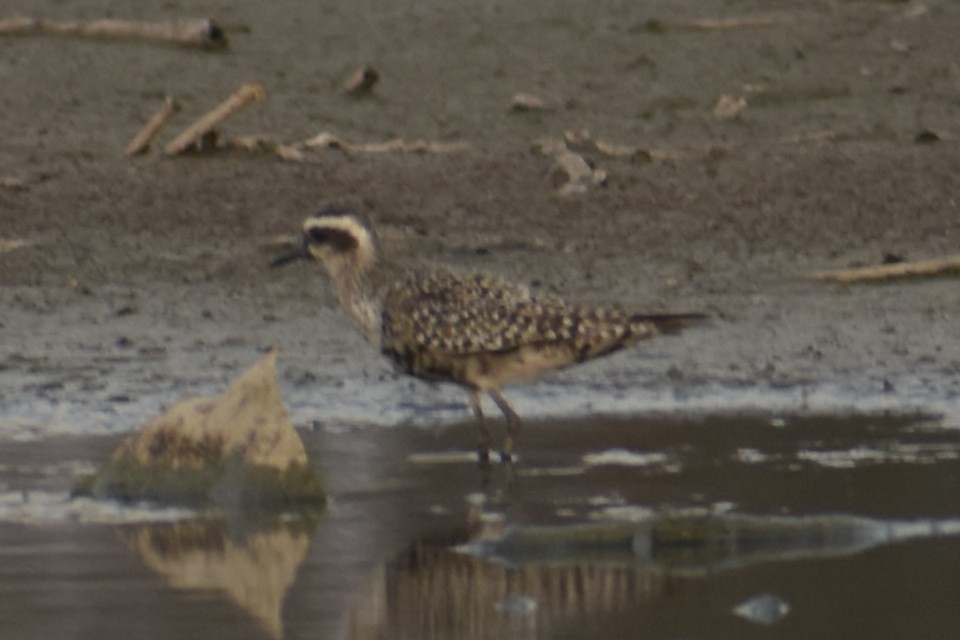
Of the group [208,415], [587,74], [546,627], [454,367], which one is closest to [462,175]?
[587,74]

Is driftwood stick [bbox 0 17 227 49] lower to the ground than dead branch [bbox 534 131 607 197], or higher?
higher

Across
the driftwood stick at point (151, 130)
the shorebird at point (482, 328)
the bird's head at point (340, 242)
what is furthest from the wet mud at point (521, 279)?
the bird's head at point (340, 242)

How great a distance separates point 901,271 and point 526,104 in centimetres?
382

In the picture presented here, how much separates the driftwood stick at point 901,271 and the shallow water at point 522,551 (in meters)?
2.60

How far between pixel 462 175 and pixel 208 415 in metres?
5.83

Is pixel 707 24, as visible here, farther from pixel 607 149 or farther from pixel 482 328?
pixel 482 328

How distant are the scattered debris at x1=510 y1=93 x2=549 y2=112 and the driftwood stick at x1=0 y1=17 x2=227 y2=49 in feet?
6.55

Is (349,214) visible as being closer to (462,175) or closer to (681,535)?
(681,535)

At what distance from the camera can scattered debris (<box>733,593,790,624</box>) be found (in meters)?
6.62

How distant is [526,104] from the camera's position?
50.1 ft

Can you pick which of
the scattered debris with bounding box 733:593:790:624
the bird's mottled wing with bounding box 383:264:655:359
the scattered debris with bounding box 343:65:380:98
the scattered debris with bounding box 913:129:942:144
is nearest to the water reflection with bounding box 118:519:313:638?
the scattered debris with bounding box 733:593:790:624

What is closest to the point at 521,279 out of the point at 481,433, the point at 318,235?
the point at 318,235

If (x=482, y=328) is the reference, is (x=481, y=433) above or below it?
below

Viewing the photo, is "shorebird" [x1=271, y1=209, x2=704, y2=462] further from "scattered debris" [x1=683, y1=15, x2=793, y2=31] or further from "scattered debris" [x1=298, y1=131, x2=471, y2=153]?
"scattered debris" [x1=683, y1=15, x2=793, y2=31]
